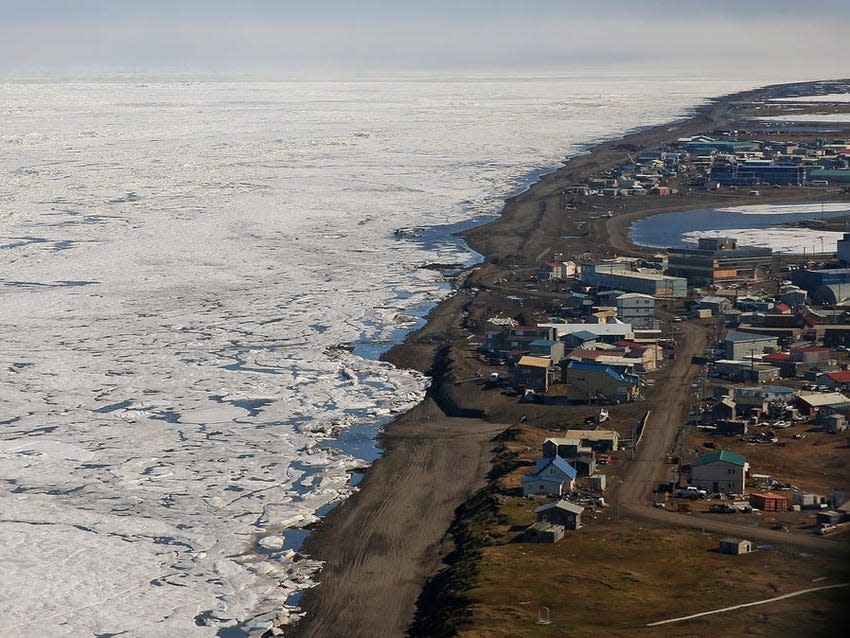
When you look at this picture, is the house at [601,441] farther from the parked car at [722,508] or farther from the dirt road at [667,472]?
the parked car at [722,508]

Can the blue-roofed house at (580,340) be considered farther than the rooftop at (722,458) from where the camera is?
Yes

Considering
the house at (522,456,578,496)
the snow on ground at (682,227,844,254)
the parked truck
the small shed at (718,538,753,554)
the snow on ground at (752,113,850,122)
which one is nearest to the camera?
the small shed at (718,538,753,554)

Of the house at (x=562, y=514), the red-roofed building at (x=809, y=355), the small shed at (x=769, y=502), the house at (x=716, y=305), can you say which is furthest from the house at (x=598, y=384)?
the house at (x=716, y=305)

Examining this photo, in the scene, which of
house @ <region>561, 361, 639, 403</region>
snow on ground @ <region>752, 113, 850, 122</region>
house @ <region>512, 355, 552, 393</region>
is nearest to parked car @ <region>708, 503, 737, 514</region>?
house @ <region>561, 361, 639, 403</region>

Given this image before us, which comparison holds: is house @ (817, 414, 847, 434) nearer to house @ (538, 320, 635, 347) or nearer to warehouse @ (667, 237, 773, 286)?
house @ (538, 320, 635, 347)

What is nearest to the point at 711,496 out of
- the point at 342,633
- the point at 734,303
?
the point at 342,633

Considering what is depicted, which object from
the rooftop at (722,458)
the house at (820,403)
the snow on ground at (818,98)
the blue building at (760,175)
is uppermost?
the snow on ground at (818,98)
